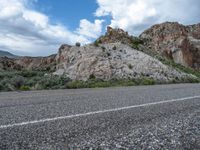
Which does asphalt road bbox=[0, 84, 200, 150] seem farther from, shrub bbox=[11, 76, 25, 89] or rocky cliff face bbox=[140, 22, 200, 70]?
rocky cliff face bbox=[140, 22, 200, 70]

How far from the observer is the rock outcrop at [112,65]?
883 inches

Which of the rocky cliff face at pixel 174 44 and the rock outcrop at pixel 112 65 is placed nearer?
the rock outcrop at pixel 112 65

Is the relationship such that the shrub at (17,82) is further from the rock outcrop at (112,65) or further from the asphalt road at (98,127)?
the asphalt road at (98,127)

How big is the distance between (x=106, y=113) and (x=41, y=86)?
370 inches

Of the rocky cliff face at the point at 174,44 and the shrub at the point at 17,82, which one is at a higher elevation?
the rocky cliff face at the point at 174,44

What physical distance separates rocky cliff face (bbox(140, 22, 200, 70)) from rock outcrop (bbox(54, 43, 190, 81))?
45.7ft

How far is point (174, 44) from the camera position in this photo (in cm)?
4291

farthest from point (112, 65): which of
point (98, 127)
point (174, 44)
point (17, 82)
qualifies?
point (174, 44)

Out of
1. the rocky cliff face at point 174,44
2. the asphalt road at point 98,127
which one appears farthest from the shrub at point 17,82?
the rocky cliff face at point 174,44

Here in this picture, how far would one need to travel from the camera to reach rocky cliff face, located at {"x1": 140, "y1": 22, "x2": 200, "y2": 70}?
4172 centimetres

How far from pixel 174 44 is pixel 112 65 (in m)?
22.1

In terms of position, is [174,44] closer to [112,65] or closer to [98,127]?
[112,65]

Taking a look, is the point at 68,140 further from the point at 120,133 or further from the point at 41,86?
the point at 41,86

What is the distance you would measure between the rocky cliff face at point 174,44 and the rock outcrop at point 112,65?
1393cm
